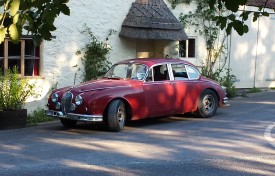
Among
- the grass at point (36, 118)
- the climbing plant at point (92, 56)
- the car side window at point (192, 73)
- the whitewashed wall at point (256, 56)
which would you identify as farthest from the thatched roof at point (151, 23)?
the grass at point (36, 118)

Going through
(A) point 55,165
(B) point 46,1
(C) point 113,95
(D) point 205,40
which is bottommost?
(A) point 55,165

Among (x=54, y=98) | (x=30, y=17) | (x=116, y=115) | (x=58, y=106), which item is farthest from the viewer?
(x=54, y=98)

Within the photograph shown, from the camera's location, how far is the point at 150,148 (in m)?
8.73

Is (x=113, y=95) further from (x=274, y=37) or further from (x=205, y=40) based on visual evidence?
(x=274, y=37)

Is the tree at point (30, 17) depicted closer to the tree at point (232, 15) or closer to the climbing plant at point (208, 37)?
the tree at point (232, 15)

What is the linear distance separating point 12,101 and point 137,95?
3025mm

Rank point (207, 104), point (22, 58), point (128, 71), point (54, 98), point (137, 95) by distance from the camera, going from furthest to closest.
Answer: point (22, 58), point (207, 104), point (128, 71), point (137, 95), point (54, 98)

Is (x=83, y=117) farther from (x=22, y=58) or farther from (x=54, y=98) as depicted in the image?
(x=22, y=58)

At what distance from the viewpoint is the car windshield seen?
11420mm

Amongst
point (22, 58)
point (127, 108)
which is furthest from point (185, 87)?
point (22, 58)

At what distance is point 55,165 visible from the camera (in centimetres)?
741

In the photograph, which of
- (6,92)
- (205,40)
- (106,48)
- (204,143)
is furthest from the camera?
(205,40)

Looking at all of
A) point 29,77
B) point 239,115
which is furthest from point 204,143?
point 29,77

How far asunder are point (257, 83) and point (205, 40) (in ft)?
11.5
